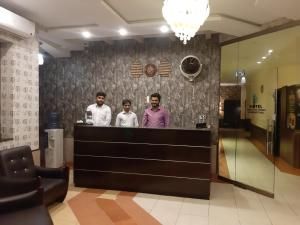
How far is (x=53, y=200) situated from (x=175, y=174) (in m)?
1.96

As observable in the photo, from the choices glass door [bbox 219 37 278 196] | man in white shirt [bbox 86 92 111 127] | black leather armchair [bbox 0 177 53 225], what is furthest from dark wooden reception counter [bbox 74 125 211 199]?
black leather armchair [bbox 0 177 53 225]

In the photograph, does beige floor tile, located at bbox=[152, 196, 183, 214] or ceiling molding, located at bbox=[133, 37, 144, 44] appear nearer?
beige floor tile, located at bbox=[152, 196, 183, 214]

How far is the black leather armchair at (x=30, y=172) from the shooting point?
359 centimetres

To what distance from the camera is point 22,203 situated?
2.74 meters

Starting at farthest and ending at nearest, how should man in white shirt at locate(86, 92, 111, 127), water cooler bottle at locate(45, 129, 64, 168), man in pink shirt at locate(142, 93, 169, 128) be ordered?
water cooler bottle at locate(45, 129, 64, 168) < man in white shirt at locate(86, 92, 111, 127) < man in pink shirt at locate(142, 93, 169, 128)

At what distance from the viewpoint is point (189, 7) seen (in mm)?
2777

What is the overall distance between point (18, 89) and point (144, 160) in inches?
98.8

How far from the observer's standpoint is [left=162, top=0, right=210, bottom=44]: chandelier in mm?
2775

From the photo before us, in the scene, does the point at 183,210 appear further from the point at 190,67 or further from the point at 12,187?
the point at 190,67

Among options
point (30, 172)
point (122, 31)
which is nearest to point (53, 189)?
point (30, 172)

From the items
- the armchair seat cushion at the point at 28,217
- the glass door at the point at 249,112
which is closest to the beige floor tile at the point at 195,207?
the glass door at the point at 249,112

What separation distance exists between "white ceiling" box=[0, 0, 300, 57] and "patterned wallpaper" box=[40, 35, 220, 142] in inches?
33.3

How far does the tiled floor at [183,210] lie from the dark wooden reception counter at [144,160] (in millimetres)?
182

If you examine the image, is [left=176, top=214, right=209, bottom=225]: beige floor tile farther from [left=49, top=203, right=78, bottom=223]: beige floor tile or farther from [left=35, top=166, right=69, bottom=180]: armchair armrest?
[left=35, top=166, right=69, bottom=180]: armchair armrest
